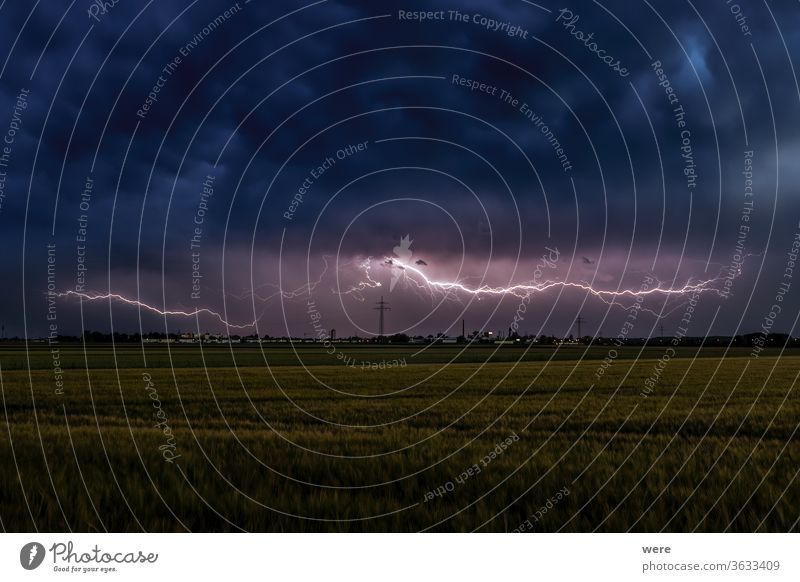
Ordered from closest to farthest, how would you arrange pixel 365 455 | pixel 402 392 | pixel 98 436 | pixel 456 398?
1. pixel 365 455
2. pixel 98 436
3. pixel 456 398
4. pixel 402 392

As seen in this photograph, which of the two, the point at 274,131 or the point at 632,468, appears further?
the point at 274,131

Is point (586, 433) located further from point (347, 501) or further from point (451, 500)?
point (347, 501)

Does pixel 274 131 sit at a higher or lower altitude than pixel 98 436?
higher

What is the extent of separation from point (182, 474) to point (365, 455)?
11.0 ft

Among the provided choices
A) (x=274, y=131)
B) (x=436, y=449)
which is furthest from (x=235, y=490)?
(x=274, y=131)
